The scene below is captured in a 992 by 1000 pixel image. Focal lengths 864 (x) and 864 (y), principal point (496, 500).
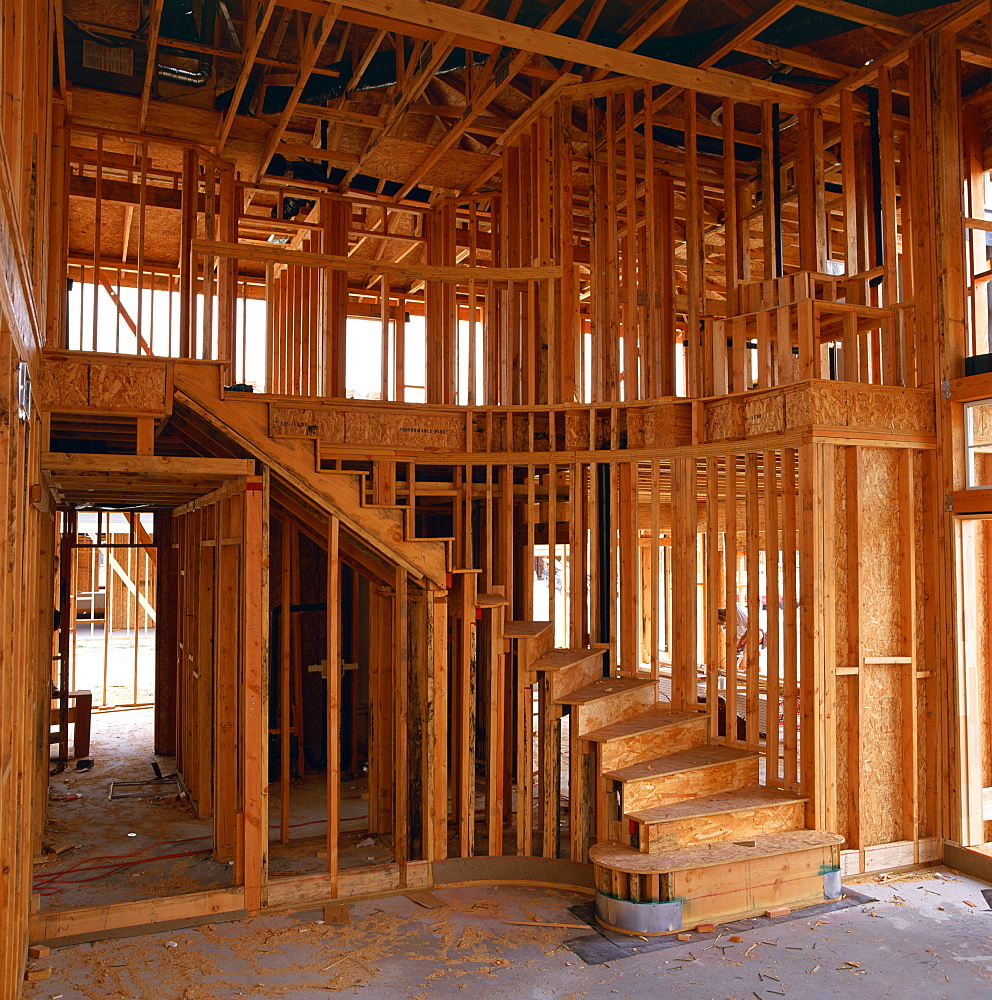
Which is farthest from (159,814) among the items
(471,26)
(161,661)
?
(471,26)

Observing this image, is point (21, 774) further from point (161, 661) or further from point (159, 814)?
point (161, 661)

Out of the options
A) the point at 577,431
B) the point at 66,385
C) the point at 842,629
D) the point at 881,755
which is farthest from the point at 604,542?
the point at 66,385

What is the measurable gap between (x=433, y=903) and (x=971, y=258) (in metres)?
7.04

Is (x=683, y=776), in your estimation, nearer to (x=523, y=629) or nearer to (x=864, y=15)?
(x=523, y=629)

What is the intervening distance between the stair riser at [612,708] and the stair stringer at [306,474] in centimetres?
152

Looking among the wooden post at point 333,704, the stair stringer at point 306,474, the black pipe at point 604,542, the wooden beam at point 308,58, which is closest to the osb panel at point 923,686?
the black pipe at point 604,542

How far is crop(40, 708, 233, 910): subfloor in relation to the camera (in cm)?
672

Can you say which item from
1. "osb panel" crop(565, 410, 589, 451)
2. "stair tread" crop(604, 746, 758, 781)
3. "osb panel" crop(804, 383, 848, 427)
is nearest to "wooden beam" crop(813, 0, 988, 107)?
"osb panel" crop(804, 383, 848, 427)

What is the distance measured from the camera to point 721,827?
6.53 meters

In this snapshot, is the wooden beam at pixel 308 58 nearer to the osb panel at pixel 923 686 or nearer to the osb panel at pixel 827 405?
the osb panel at pixel 827 405

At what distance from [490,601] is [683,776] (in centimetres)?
207

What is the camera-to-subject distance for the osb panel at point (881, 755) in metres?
7.05

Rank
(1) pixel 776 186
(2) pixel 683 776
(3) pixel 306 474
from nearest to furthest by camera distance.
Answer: (3) pixel 306 474
(2) pixel 683 776
(1) pixel 776 186

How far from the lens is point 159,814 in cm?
863
